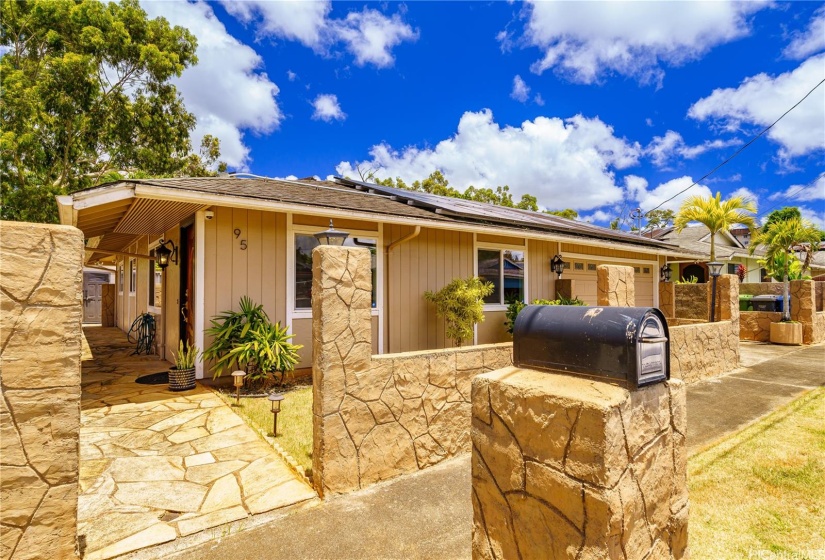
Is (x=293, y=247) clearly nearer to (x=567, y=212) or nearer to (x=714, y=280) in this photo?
(x=714, y=280)

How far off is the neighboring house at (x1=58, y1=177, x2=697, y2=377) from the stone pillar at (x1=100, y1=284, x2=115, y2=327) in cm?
625

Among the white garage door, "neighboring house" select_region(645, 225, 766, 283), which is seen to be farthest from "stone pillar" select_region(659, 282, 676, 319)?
"neighboring house" select_region(645, 225, 766, 283)

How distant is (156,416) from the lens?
15.3 feet

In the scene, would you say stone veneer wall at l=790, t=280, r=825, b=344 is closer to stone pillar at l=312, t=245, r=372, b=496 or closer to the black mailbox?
the black mailbox

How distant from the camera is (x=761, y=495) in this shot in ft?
9.92

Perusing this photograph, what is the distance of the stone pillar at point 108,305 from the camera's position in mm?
15812

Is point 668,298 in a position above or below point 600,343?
below

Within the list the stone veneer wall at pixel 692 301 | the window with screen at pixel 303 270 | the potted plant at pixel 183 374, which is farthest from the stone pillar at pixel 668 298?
the potted plant at pixel 183 374

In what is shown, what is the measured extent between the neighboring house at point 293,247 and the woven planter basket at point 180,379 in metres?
0.51

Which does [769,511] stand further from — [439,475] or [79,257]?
[79,257]

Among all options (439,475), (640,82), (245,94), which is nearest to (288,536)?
(439,475)

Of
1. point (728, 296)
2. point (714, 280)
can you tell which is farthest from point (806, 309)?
point (714, 280)

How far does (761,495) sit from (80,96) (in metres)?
18.1

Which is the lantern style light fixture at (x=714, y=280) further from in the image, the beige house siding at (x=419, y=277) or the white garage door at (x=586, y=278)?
the beige house siding at (x=419, y=277)
